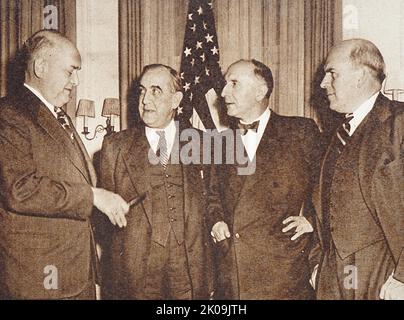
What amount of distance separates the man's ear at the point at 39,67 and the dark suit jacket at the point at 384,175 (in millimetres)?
3230

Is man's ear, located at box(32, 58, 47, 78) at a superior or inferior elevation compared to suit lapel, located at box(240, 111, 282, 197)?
superior

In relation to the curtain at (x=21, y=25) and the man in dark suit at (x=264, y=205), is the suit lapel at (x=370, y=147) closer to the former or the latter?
Result: the man in dark suit at (x=264, y=205)

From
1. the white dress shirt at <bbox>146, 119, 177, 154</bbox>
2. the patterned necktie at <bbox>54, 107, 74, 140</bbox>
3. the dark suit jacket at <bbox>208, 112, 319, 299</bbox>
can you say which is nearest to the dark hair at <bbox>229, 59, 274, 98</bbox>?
the dark suit jacket at <bbox>208, 112, 319, 299</bbox>

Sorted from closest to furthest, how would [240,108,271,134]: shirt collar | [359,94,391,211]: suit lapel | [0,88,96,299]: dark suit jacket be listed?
[359,94,391,211]: suit lapel → [0,88,96,299]: dark suit jacket → [240,108,271,134]: shirt collar

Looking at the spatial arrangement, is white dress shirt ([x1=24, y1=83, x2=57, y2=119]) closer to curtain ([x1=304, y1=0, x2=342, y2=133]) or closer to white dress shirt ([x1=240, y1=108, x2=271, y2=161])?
white dress shirt ([x1=240, y1=108, x2=271, y2=161])

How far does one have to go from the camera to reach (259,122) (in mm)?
6973

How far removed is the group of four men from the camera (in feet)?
22.3

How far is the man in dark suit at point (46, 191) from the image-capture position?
6.86m

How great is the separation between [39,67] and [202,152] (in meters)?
1.84

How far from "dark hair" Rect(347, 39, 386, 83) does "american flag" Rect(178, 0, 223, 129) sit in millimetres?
1342

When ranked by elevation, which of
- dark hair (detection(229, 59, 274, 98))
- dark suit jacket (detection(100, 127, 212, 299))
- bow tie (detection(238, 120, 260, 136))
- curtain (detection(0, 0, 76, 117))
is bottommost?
dark suit jacket (detection(100, 127, 212, 299))

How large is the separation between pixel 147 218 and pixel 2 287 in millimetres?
1599

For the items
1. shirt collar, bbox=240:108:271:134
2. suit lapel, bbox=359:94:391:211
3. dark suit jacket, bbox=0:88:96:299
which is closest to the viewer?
suit lapel, bbox=359:94:391:211
